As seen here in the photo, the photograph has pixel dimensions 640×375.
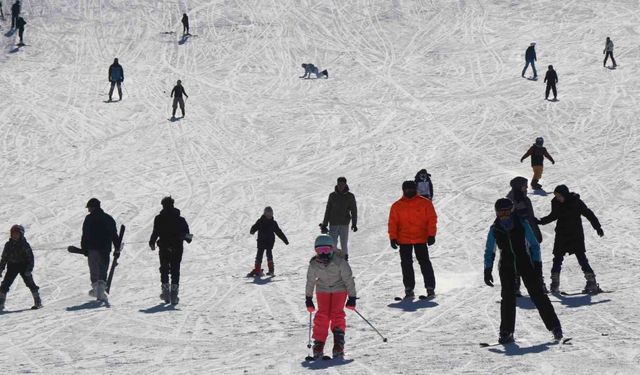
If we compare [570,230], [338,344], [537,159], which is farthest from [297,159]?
[338,344]

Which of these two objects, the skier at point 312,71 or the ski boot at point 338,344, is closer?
the ski boot at point 338,344

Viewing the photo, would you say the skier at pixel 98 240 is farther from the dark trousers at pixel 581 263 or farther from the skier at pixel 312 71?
the skier at pixel 312 71

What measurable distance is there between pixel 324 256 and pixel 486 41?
30.3 m

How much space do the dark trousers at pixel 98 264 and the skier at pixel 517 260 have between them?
5940 millimetres

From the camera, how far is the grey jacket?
9195 mm

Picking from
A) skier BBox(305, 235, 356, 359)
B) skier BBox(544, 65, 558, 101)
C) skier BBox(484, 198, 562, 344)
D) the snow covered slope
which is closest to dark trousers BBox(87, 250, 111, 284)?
the snow covered slope

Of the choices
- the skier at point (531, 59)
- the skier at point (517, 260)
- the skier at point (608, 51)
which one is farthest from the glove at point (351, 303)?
the skier at point (608, 51)

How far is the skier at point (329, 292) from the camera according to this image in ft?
30.0

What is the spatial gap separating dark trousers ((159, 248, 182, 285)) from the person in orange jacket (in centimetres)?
277

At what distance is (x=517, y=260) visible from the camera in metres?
9.15

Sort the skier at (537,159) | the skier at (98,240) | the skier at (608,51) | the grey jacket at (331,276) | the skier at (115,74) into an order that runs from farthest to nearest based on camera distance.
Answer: the skier at (608,51)
the skier at (115,74)
the skier at (537,159)
the skier at (98,240)
the grey jacket at (331,276)

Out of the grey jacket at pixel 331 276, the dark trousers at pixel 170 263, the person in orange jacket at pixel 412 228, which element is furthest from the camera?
the dark trousers at pixel 170 263

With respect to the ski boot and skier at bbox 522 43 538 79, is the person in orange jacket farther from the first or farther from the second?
skier at bbox 522 43 538 79

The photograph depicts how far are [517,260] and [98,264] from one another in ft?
20.7
